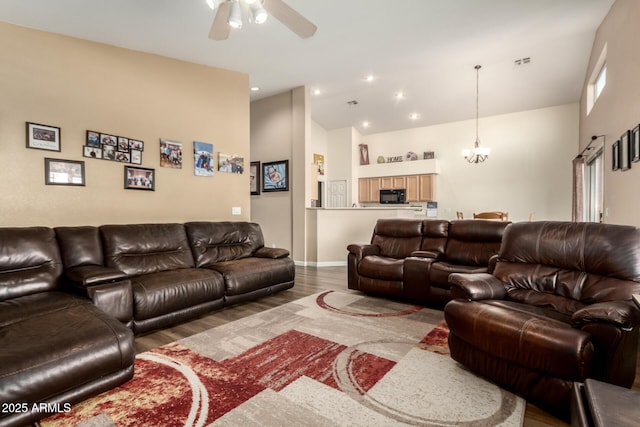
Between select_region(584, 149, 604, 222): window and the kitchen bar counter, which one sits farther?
the kitchen bar counter

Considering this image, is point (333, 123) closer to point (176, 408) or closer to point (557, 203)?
point (557, 203)

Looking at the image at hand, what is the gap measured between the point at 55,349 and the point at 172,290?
1.26m

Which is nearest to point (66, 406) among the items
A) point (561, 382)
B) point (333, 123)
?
point (561, 382)

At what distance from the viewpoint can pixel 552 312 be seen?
201cm

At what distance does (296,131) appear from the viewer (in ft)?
19.9

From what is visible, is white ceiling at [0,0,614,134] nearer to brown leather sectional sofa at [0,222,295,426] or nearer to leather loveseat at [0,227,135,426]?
brown leather sectional sofa at [0,222,295,426]

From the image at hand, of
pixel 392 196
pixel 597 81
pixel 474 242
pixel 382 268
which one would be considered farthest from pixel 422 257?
pixel 392 196

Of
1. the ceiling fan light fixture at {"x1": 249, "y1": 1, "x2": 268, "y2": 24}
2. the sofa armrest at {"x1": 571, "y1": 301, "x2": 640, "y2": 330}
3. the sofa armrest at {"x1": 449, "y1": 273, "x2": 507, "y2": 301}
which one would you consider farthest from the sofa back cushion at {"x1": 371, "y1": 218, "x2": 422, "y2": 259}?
the ceiling fan light fixture at {"x1": 249, "y1": 1, "x2": 268, "y2": 24}

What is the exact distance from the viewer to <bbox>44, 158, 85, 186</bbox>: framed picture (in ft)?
10.3

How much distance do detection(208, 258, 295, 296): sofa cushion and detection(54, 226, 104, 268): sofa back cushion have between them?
3.75ft

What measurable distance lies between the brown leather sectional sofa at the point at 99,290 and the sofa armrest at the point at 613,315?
2595 millimetres

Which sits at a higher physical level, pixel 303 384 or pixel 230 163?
pixel 230 163

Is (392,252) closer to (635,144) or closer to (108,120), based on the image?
(635,144)

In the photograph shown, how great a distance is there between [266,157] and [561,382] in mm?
5951
